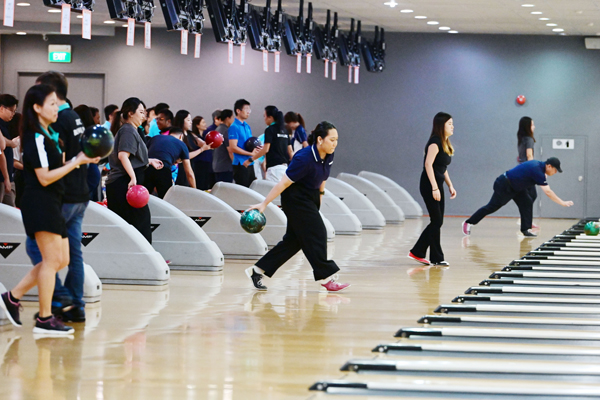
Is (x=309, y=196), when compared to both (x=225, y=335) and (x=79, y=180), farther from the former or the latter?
(x=79, y=180)

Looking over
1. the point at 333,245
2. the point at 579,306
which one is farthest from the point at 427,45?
the point at 579,306

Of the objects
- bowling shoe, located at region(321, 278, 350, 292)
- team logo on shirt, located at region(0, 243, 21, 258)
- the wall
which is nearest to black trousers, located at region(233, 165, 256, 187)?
bowling shoe, located at region(321, 278, 350, 292)

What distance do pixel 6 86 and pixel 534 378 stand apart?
15458 mm

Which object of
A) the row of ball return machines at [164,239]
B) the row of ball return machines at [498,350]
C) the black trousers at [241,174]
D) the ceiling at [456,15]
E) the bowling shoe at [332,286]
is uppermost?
the ceiling at [456,15]

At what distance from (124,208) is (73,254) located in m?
2.12

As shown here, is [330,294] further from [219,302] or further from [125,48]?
[125,48]

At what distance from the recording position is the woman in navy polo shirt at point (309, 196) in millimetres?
6656

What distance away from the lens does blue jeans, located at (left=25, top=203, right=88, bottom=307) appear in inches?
205

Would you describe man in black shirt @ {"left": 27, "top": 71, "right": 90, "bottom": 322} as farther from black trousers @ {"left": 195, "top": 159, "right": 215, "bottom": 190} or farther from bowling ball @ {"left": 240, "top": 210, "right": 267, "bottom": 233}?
black trousers @ {"left": 195, "top": 159, "right": 215, "bottom": 190}

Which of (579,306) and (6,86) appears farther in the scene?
(6,86)

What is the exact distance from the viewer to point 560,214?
16953 millimetres

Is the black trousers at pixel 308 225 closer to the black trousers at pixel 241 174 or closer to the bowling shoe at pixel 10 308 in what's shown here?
the bowling shoe at pixel 10 308

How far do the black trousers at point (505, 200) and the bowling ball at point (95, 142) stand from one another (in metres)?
8.17

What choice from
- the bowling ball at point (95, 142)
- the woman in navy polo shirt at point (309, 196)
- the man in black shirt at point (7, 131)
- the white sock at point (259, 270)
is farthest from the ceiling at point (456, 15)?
the bowling ball at point (95, 142)
